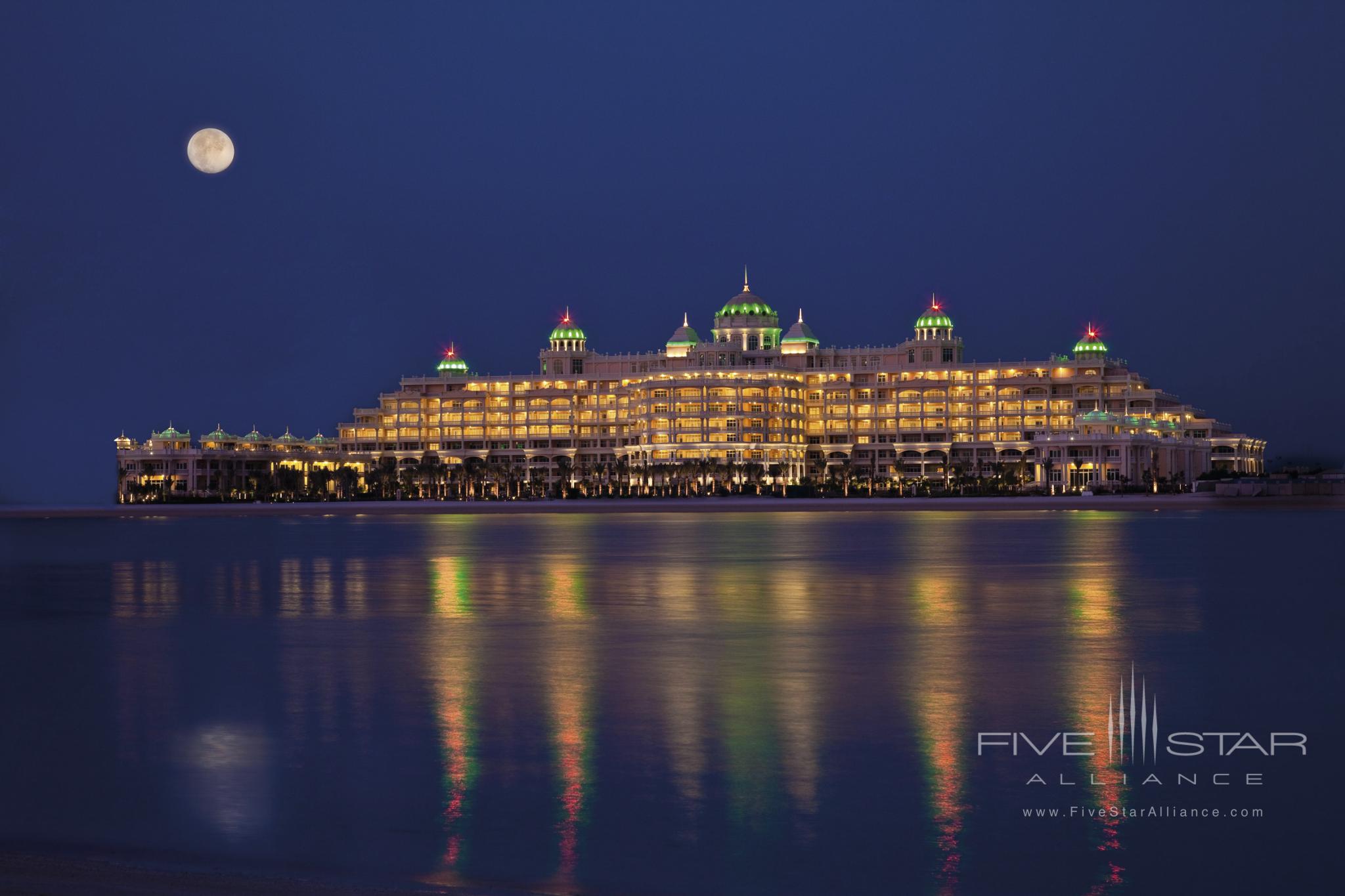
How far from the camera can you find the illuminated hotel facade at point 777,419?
164 metres

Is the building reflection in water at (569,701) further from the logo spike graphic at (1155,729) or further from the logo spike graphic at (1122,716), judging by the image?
the logo spike graphic at (1155,729)

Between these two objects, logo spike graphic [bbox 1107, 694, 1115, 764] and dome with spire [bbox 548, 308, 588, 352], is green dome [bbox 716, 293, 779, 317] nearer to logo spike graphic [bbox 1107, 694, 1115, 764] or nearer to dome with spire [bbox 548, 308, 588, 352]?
dome with spire [bbox 548, 308, 588, 352]

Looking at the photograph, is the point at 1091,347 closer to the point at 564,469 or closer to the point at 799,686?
the point at 564,469

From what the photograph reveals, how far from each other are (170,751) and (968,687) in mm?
9658

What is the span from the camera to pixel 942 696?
17.2 metres

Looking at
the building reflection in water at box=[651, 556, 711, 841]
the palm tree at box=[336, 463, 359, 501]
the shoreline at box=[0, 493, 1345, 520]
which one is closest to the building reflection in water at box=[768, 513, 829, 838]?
the building reflection in water at box=[651, 556, 711, 841]

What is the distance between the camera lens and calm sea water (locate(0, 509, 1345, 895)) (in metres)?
10.6

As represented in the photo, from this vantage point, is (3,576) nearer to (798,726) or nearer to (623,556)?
(623,556)

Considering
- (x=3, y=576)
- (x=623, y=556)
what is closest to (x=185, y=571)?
(x=3, y=576)

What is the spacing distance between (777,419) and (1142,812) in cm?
16066

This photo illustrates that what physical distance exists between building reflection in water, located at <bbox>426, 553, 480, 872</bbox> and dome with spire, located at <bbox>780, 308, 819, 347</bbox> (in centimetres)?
15209

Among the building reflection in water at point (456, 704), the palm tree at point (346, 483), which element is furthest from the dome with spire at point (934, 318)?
the building reflection in water at point (456, 704)

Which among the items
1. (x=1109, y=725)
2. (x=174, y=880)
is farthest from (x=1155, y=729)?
(x=174, y=880)

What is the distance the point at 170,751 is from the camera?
1439 cm
